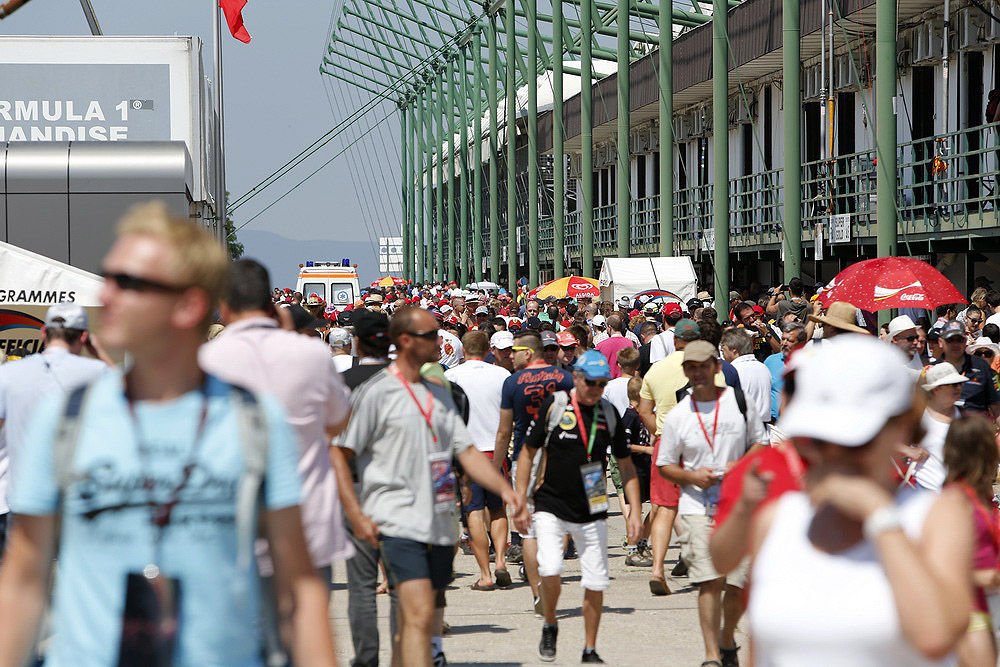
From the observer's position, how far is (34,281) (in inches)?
492

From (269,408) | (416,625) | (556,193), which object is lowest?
(416,625)

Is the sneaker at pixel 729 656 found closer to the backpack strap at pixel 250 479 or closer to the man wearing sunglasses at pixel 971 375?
the man wearing sunglasses at pixel 971 375

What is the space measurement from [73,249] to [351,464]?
15.0 meters

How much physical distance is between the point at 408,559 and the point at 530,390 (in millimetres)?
3336

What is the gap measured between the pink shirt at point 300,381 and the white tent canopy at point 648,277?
2184cm

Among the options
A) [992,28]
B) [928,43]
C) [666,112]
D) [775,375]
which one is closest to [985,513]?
[775,375]

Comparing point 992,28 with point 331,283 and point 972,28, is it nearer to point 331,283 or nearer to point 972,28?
point 972,28

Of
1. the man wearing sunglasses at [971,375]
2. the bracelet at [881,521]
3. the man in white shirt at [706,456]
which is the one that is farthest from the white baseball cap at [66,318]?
the man wearing sunglasses at [971,375]

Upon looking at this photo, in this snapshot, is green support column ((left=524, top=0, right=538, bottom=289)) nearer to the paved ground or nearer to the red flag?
the red flag

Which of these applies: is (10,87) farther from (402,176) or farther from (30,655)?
(402,176)

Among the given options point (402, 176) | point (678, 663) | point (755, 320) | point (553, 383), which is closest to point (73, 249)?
point (755, 320)

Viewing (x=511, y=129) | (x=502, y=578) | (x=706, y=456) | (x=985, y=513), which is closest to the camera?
(x=985, y=513)

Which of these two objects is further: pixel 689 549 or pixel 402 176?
pixel 402 176

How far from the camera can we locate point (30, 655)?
326 cm
